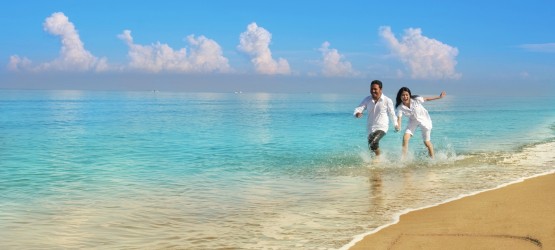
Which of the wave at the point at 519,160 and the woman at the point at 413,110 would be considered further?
the woman at the point at 413,110

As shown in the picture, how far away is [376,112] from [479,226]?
22.6 feet

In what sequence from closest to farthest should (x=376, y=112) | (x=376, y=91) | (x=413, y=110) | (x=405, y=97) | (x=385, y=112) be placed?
(x=376, y=91), (x=385, y=112), (x=376, y=112), (x=405, y=97), (x=413, y=110)

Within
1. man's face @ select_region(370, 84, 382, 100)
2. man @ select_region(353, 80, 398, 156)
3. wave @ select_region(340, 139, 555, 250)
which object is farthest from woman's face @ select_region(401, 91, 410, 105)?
wave @ select_region(340, 139, 555, 250)

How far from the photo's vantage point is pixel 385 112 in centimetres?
1255

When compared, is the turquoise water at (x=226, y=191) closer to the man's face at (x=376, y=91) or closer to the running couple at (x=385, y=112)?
the running couple at (x=385, y=112)

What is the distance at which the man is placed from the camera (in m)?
12.3

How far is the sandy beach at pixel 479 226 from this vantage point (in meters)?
5.25

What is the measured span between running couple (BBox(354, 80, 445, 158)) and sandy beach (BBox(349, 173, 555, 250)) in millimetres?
4701

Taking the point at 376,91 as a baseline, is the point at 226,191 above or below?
below

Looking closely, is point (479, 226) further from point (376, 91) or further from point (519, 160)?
point (519, 160)

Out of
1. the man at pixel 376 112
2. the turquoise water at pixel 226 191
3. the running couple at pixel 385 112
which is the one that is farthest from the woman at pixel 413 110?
the turquoise water at pixel 226 191

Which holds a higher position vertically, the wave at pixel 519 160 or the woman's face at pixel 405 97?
the woman's face at pixel 405 97

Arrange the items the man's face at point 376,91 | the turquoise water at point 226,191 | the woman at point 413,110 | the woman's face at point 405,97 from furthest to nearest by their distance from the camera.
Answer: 1. the woman at point 413,110
2. the woman's face at point 405,97
3. the man's face at point 376,91
4. the turquoise water at point 226,191

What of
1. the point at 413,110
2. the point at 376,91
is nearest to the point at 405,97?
the point at 413,110
